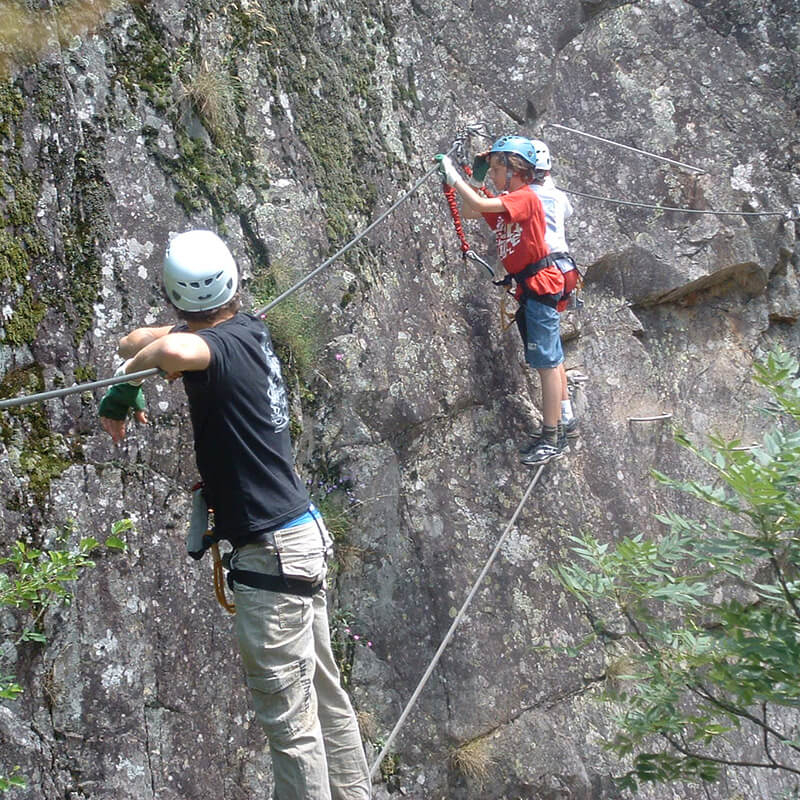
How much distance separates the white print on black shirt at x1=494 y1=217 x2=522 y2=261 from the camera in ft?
21.2

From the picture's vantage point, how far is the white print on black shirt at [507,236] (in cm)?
647

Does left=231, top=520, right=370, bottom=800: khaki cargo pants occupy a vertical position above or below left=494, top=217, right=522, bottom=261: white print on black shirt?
below

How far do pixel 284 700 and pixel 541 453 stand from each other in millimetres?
3364

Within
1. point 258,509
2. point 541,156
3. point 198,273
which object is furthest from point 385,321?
point 258,509

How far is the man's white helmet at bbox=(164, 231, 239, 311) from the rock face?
117 centimetres

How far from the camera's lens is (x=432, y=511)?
621cm

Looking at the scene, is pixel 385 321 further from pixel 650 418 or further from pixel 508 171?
pixel 650 418

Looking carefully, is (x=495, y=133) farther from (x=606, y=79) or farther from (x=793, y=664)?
(x=793, y=664)

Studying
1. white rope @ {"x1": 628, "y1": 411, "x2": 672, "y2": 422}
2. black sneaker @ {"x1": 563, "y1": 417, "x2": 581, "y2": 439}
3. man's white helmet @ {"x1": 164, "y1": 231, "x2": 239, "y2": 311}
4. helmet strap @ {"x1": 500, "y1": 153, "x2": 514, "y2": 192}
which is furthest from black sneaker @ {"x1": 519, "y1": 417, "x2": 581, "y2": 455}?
man's white helmet @ {"x1": 164, "y1": 231, "x2": 239, "y2": 311}

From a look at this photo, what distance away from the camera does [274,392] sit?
3.82 metres

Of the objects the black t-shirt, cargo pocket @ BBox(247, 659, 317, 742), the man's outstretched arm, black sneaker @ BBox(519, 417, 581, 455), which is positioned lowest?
cargo pocket @ BBox(247, 659, 317, 742)

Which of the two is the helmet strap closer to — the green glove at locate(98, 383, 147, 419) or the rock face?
the rock face

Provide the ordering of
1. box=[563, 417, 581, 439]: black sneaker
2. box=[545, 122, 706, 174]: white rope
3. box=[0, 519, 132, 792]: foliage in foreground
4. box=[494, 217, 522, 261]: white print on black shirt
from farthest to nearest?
1. box=[545, 122, 706, 174]: white rope
2. box=[563, 417, 581, 439]: black sneaker
3. box=[494, 217, 522, 261]: white print on black shirt
4. box=[0, 519, 132, 792]: foliage in foreground

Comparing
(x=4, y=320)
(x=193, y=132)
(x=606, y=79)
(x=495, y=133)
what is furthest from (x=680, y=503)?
(x=4, y=320)
